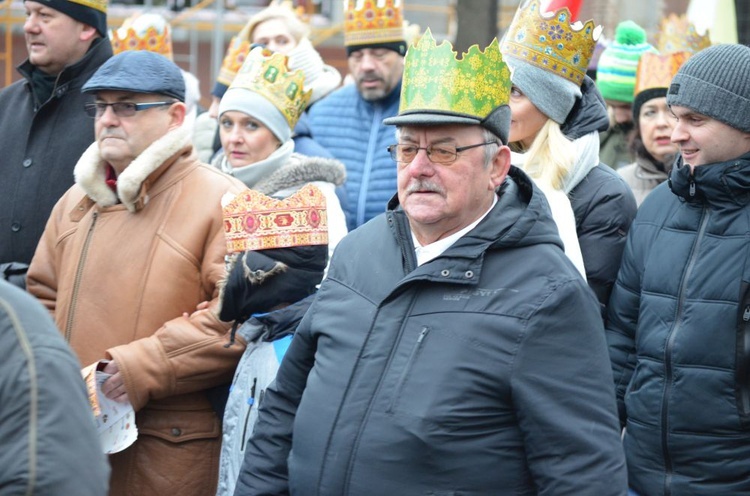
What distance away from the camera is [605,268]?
448 centimetres

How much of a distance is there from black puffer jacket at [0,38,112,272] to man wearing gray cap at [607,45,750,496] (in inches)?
98.6

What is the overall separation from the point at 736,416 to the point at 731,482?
21 cm

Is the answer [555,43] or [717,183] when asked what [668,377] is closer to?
[717,183]

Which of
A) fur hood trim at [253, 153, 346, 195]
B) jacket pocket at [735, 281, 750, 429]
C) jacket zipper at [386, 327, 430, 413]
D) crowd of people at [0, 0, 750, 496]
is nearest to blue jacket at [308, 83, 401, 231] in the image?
crowd of people at [0, 0, 750, 496]

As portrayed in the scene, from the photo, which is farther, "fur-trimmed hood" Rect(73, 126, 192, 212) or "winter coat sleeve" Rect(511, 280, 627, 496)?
"fur-trimmed hood" Rect(73, 126, 192, 212)

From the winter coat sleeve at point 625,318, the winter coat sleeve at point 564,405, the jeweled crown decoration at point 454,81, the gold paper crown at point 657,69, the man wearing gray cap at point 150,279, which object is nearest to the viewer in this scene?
the winter coat sleeve at point 564,405

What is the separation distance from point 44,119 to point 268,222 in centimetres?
167

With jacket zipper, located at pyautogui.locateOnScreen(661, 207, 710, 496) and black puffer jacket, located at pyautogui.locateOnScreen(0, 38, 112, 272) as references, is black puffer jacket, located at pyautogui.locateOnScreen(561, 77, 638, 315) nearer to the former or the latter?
jacket zipper, located at pyautogui.locateOnScreen(661, 207, 710, 496)

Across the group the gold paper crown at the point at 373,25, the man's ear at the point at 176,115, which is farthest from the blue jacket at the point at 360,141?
the man's ear at the point at 176,115

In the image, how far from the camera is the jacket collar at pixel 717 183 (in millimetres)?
4062

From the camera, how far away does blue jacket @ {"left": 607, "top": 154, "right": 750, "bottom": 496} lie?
3973 mm

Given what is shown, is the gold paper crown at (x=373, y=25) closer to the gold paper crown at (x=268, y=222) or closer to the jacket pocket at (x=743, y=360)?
the gold paper crown at (x=268, y=222)

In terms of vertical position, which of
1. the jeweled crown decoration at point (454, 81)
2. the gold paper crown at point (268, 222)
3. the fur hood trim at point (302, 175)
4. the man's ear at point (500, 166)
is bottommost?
the fur hood trim at point (302, 175)

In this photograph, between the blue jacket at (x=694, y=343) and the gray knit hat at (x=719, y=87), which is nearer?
the blue jacket at (x=694, y=343)
